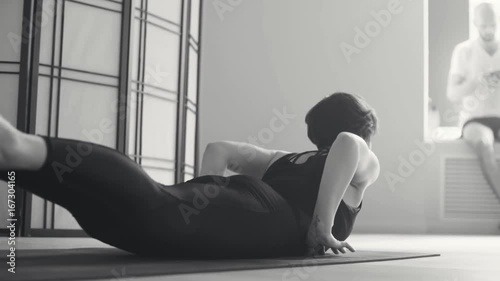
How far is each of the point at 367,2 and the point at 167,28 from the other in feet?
7.56

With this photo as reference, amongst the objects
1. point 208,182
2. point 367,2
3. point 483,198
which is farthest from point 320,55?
point 208,182

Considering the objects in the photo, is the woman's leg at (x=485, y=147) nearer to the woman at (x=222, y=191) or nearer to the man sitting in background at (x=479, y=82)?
the man sitting in background at (x=479, y=82)

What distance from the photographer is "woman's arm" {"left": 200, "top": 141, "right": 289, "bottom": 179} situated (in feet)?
6.22

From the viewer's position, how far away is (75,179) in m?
1.27

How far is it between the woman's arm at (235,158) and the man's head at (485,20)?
4.38 metres

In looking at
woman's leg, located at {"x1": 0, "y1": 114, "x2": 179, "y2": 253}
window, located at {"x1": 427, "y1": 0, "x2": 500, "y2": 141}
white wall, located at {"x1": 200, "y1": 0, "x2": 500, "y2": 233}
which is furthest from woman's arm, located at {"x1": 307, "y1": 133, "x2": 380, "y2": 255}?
window, located at {"x1": 427, "y1": 0, "x2": 500, "y2": 141}

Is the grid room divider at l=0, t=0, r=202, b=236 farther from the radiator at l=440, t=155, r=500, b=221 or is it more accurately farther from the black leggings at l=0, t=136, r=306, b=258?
the radiator at l=440, t=155, r=500, b=221

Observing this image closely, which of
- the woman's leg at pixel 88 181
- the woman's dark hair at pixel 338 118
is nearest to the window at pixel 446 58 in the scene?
the woman's dark hair at pixel 338 118

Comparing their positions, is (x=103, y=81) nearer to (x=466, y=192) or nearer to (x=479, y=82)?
(x=466, y=192)

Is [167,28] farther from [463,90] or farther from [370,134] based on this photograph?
[463,90]

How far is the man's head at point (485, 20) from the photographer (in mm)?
5713

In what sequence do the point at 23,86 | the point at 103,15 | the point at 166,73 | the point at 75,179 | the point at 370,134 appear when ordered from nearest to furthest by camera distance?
the point at 75,179 → the point at 370,134 → the point at 23,86 → the point at 103,15 → the point at 166,73

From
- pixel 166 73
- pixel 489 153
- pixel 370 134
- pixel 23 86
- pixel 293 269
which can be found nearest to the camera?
pixel 293 269

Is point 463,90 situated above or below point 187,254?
above
